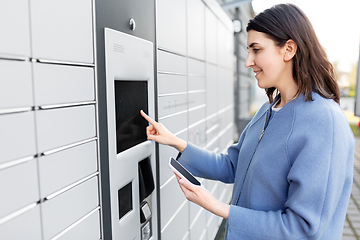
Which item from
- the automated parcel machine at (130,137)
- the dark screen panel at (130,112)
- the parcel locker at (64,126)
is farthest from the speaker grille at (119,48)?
the parcel locker at (64,126)

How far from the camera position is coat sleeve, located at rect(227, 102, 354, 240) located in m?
1.23

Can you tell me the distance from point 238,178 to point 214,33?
2.20 meters

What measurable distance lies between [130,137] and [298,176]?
83cm

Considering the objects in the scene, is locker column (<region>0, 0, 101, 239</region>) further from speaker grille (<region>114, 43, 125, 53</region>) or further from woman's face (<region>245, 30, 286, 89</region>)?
woman's face (<region>245, 30, 286, 89</region>)

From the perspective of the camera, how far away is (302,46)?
136cm

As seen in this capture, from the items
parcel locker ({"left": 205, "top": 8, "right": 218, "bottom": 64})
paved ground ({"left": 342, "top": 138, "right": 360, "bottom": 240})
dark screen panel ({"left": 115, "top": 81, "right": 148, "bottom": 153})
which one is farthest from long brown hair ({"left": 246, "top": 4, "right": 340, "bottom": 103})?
paved ground ({"left": 342, "top": 138, "right": 360, "bottom": 240})

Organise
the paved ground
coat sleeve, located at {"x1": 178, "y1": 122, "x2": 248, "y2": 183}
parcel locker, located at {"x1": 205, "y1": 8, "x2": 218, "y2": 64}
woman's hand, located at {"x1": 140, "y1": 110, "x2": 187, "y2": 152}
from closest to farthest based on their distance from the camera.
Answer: woman's hand, located at {"x1": 140, "y1": 110, "x2": 187, "y2": 152} → coat sleeve, located at {"x1": 178, "y1": 122, "x2": 248, "y2": 183} → parcel locker, located at {"x1": 205, "y1": 8, "x2": 218, "y2": 64} → the paved ground

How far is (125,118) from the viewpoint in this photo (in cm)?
156

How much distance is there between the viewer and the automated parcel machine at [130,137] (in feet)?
4.67

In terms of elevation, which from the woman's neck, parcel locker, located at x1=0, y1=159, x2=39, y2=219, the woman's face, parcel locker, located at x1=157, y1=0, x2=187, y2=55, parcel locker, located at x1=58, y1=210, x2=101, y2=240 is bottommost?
A: parcel locker, located at x1=58, y1=210, x2=101, y2=240

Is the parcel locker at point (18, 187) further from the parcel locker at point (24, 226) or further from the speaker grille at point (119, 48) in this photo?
the speaker grille at point (119, 48)

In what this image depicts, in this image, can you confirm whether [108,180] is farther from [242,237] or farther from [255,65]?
[255,65]

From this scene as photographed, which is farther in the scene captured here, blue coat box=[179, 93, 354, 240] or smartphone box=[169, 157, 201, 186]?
smartphone box=[169, 157, 201, 186]

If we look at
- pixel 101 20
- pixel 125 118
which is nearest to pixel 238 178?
pixel 125 118
